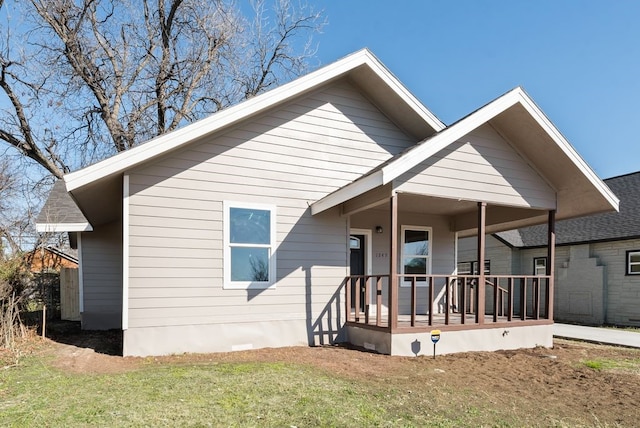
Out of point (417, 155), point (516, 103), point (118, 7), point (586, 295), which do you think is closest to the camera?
point (417, 155)

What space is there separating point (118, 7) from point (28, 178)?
8.22 m

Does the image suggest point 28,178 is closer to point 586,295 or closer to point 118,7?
point 118,7

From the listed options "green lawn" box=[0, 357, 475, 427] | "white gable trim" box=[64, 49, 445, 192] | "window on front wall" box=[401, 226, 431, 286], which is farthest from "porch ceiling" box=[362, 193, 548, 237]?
"green lawn" box=[0, 357, 475, 427]

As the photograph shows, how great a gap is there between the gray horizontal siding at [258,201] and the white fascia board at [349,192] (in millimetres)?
337

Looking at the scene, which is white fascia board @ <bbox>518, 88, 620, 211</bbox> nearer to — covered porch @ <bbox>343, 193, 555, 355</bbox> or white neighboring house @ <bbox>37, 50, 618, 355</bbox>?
white neighboring house @ <bbox>37, 50, 618, 355</bbox>

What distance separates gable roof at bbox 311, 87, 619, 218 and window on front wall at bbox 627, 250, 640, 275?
587 cm

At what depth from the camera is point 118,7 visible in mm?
16516

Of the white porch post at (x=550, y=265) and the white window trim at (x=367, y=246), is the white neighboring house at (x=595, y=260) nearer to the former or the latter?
the white porch post at (x=550, y=265)

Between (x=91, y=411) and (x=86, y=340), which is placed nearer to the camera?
(x=91, y=411)

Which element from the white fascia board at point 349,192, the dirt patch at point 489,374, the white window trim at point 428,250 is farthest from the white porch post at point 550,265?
the white fascia board at point 349,192

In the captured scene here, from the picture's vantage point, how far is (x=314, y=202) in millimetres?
8047

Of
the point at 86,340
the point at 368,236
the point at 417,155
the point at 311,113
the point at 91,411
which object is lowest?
the point at 86,340

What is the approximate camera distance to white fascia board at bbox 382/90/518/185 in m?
6.55

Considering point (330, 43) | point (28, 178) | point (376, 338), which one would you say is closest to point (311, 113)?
point (376, 338)
